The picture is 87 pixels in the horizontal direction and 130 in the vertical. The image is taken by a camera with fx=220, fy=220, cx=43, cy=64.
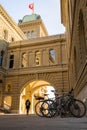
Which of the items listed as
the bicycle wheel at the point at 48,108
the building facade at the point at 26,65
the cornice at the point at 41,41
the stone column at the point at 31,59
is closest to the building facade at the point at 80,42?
the bicycle wheel at the point at 48,108

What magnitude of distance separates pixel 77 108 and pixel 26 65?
75.0 ft

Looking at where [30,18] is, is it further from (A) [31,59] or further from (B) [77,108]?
(B) [77,108]

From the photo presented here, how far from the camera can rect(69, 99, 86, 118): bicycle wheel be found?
29.4 ft

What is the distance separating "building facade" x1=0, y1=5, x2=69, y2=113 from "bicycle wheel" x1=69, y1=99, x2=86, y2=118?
19.1m

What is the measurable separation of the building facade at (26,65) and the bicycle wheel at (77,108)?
19.1 m

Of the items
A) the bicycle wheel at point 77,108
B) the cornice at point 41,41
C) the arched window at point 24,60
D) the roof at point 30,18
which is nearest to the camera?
the bicycle wheel at point 77,108

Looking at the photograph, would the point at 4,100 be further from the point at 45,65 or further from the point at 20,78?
the point at 45,65

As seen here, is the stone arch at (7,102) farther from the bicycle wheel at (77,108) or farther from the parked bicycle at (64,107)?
the bicycle wheel at (77,108)

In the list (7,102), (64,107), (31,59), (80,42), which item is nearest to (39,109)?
(64,107)

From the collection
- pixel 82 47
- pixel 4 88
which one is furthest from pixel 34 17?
pixel 82 47

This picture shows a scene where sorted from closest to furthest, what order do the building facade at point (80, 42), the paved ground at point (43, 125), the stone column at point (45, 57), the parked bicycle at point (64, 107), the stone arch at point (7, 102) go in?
the paved ground at point (43, 125) < the parked bicycle at point (64, 107) < the building facade at point (80, 42) < the stone arch at point (7, 102) < the stone column at point (45, 57)

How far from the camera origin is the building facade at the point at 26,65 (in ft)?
95.9

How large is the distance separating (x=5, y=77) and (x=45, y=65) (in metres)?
6.00

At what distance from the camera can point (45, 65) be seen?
30.0 meters
